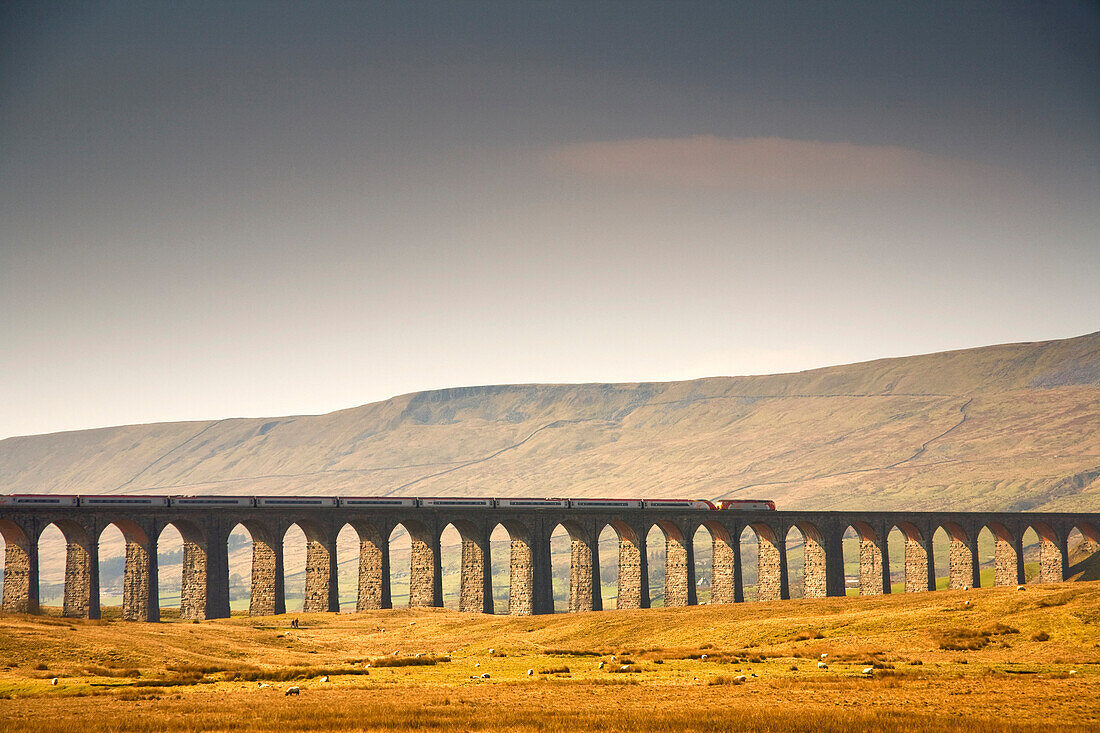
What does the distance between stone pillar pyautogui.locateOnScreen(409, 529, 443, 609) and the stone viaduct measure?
129mm

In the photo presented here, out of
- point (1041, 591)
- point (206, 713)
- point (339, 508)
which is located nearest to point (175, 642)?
point (206, 713)

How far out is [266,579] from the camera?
A: 94875mm

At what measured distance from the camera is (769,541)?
12575 cm

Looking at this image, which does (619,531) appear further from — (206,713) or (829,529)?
(206,713)

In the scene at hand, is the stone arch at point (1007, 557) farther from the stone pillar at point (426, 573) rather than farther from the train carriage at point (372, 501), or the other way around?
the train carriage at point (372, 501)

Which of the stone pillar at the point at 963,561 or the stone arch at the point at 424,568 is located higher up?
the stone arch at the point at 424,568

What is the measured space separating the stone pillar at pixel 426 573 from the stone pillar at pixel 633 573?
63.9ft

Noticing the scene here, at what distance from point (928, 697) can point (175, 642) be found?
41.8 m

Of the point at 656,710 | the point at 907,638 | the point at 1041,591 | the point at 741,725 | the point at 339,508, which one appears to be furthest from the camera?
the point at 339,508

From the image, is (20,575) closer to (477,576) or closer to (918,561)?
(477,576)

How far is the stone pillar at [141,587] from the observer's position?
87000 mm

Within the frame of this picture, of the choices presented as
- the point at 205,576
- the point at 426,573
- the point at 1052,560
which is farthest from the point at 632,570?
the point at 1052,560

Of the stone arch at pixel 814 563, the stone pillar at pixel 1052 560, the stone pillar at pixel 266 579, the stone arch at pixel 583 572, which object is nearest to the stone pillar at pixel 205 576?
the stone pillar at pixel 266 579

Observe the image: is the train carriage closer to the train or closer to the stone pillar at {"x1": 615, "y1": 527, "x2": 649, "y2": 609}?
the train
